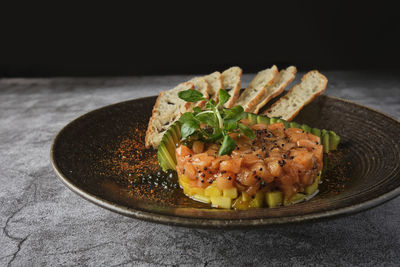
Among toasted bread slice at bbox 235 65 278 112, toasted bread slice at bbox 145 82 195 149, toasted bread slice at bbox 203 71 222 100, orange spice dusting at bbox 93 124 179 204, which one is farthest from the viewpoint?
toasted bread slice at bbox 203 71 222 100

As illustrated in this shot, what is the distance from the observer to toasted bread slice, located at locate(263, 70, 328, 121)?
3.61 metres

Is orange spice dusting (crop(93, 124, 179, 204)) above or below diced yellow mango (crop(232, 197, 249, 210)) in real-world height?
below

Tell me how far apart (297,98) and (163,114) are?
1.17 meters

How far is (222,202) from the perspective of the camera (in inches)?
93.4

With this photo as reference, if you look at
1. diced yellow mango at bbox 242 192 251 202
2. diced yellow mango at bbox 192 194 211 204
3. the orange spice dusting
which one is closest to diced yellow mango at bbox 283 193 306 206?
diced yellow mango at bbox 242 192 251 202

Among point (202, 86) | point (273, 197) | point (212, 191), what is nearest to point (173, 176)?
point (212, 191)

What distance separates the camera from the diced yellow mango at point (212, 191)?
237 centimetres

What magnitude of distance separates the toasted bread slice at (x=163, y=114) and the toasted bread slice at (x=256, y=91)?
1.64 feet

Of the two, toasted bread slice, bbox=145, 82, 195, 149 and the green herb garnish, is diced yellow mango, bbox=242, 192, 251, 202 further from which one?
toasted bread slice, bbox=145, 82, 195, 149

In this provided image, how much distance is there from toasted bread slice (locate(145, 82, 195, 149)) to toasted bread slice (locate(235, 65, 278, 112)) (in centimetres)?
50

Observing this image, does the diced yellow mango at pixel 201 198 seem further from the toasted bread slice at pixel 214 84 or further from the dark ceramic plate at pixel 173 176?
the toasted bread slice at pixel 214 84

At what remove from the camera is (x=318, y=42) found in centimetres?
602

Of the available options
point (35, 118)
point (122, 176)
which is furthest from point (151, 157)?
point (35, 118)

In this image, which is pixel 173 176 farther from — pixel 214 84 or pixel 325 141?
pixel 214 84
